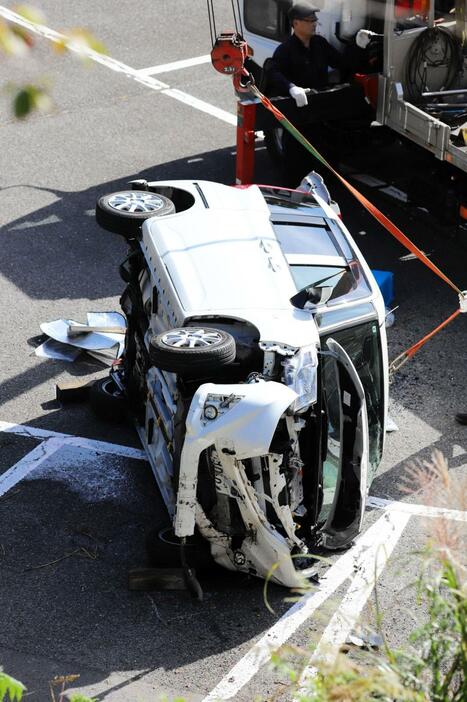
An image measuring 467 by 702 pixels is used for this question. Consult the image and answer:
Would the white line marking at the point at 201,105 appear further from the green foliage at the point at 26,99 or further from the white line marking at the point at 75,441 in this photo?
the green foliage at the point at 26,99

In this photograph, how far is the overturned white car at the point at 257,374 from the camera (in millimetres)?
5953

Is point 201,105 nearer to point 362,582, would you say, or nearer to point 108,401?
point 108,401

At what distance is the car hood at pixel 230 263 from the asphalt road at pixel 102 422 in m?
1.63

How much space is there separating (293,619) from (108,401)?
8.03 ft

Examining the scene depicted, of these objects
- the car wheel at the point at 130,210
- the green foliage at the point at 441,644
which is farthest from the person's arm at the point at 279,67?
the green foliage at the point at 441,644

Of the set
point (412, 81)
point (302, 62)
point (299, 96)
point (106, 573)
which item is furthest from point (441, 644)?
point (302, 62)

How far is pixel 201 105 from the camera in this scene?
46.0 ft

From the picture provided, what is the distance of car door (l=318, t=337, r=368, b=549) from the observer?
6.37 meters

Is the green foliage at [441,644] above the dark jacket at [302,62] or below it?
below

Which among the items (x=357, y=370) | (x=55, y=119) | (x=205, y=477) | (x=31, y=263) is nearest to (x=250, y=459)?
(x=205, y=477)

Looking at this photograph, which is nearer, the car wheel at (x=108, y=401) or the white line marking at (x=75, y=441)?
the white line marking at (x=75, y=441)

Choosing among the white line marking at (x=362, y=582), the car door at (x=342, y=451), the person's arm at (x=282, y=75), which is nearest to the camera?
the white line marking at (x=362, y=582)

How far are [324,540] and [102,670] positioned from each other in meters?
1.58

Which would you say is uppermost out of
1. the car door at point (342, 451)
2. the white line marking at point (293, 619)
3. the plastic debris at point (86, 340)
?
the car door at point (342, 451)
